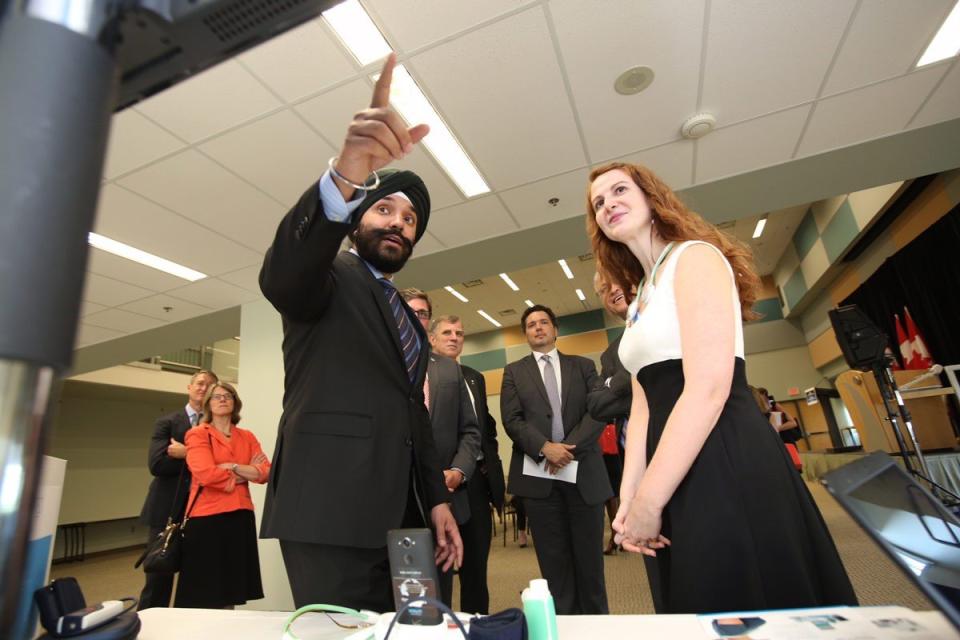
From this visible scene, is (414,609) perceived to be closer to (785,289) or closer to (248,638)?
(248,638)

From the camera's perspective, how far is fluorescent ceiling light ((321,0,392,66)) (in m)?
2.42

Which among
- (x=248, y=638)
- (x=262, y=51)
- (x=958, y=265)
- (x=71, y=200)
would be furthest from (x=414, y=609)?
(x=958, y=265)

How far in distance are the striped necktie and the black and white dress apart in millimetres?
617

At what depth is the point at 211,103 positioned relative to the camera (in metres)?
2.82

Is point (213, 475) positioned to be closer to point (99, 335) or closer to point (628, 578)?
point (628, 578)

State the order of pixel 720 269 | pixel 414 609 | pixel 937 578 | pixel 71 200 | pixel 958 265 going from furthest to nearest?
pixel 958 265, pixel 720 269, pixel 414 609, pixel 937 578, pixel 71 200

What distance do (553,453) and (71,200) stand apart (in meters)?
2.30

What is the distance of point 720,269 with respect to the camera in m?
1.01

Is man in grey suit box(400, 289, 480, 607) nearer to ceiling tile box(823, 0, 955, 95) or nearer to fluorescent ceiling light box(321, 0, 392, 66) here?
fluorescent ceiling light box(321, 0, 392, 66)

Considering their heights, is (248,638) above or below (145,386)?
below

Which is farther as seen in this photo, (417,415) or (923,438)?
(923,438)

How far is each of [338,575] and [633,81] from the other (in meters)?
3.09

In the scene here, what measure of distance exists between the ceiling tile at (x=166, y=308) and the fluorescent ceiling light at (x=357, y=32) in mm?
3940

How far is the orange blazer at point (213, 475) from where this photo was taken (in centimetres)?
263
